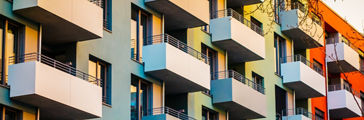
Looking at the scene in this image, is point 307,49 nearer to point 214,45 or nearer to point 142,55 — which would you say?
point 214,45

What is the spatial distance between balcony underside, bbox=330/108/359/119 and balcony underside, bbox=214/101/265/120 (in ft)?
50.8

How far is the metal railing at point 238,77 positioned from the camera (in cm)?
4159

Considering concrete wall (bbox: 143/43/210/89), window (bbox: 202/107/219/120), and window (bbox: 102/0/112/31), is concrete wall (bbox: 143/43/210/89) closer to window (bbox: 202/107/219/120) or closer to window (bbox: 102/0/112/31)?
window (bbox: 102/0/112/31)

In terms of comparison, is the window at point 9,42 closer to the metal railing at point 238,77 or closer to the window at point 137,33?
the window at point 137,33

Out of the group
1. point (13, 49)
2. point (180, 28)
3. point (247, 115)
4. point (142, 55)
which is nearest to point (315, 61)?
point (247, 115)

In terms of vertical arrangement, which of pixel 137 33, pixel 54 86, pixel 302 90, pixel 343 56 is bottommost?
pixel 54 86

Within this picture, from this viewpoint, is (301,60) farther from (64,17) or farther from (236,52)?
(64,17)

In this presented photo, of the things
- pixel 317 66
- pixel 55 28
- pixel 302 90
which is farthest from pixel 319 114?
pixel 55 28

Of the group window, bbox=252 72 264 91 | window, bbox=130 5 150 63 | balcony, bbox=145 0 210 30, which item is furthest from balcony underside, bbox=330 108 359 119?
window, bbox=130 5 150 63

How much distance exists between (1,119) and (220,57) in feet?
56.0

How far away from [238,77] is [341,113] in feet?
51.9

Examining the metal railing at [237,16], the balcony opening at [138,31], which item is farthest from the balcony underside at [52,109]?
the metal railing at [237,16]

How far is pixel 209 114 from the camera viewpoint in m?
40.8

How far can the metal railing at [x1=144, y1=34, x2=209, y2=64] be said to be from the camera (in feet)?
117
